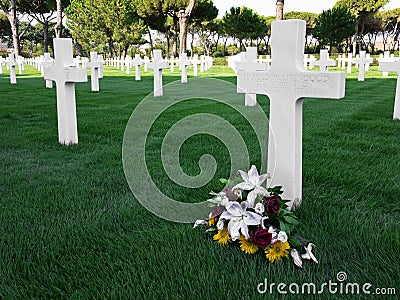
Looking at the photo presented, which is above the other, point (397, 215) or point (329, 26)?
point (329, 26)

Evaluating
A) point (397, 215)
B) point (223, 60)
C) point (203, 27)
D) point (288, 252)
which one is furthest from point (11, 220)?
point (203, 27)

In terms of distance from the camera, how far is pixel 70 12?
38312 millimetres

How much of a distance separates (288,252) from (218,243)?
13.9 inches

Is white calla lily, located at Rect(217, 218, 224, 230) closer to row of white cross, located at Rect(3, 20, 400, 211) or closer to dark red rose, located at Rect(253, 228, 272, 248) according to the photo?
dark red rose, located at Rect(253, 228, 272, 248)

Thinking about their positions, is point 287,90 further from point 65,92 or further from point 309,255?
point 65,92

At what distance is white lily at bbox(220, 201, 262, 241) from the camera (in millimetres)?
2085

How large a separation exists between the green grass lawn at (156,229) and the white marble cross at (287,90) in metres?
0.26

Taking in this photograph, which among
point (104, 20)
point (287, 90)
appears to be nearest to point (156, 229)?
point (287, 90)

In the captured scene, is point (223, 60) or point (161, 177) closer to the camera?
point (161, 177)

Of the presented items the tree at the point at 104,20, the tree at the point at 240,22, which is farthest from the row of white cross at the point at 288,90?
the tree at the point at 240,22

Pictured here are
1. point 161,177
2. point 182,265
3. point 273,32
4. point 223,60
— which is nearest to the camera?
point 182,265

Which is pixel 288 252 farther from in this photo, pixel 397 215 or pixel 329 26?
pixel 329 26

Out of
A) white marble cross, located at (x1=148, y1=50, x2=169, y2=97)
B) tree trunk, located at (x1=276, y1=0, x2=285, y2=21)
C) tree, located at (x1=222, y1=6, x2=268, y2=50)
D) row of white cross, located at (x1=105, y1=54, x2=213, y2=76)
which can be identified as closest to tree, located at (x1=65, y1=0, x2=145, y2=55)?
tree, located at (x1=222, y1=6, x2=268, y2=50)

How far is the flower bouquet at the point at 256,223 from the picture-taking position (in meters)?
2.04
